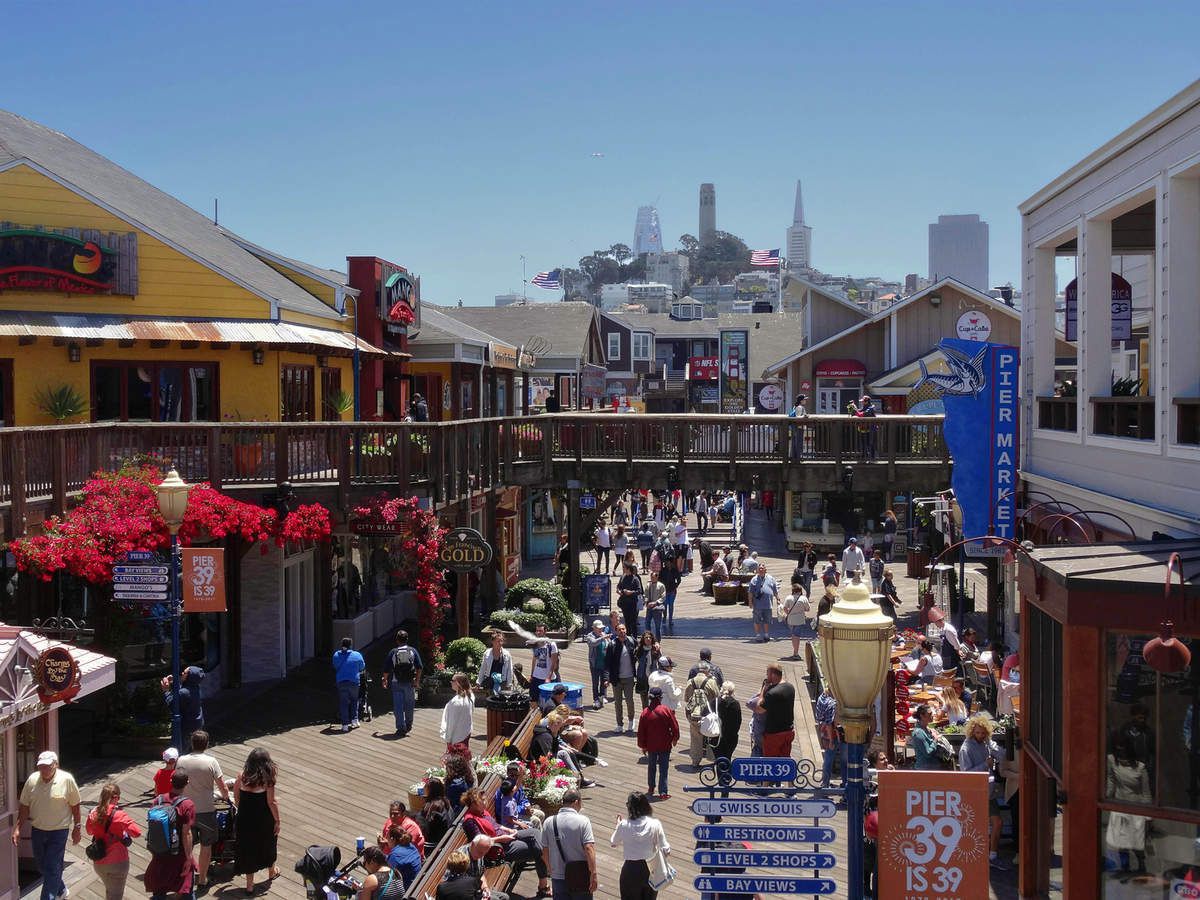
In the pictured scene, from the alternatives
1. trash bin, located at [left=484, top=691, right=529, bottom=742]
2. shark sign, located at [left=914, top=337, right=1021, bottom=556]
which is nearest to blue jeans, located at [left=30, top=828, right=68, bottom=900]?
trash bin, located at [left=484, top=691, right=529, bottom=742]

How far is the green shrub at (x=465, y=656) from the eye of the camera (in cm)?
2011

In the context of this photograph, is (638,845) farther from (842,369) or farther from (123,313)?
(842,369)

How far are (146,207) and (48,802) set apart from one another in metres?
15.1

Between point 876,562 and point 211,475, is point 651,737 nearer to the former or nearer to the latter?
point 211,475

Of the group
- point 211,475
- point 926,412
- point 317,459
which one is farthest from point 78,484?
point 926,412

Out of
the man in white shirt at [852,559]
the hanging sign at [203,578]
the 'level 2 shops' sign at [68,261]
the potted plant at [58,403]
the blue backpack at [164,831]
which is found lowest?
the blue backpack at [164,831]

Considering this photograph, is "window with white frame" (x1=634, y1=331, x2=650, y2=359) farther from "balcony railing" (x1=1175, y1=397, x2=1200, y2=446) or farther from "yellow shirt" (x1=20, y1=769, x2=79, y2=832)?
"yellow shirt" (x1=20, y1=769, x2=79, y2=832)

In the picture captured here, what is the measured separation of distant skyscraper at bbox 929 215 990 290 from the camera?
14588 centimetres

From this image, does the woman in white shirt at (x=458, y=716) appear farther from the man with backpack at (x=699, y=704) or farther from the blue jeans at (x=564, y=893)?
the blue jeans at (x=564, y=893)

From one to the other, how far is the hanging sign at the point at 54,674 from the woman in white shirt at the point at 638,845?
208 inches

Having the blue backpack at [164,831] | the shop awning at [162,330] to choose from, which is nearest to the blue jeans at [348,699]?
the shop awning at [162,330]

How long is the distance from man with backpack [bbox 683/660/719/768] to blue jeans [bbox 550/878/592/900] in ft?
17.6

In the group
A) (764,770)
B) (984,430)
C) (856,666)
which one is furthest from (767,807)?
(984,430)

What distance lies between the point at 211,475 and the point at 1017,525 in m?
12.0
